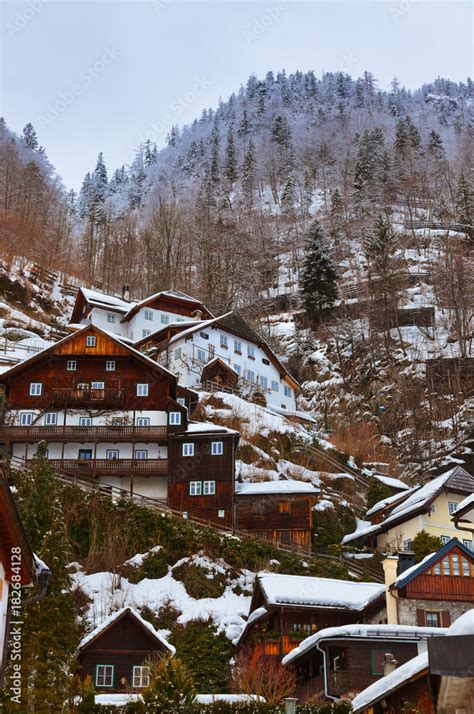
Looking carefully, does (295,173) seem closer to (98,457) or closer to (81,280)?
(81,280)

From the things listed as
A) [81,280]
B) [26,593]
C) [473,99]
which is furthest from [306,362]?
[473,99]

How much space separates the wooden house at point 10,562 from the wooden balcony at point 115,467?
116ft

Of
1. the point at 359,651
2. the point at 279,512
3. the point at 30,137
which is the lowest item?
the point at 359,651

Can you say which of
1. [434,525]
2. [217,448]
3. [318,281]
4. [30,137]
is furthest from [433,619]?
[30,137]

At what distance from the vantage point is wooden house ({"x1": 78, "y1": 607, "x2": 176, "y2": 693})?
3063cm

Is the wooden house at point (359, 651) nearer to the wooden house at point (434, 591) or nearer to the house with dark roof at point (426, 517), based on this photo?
the wooden house at point (434, 591)

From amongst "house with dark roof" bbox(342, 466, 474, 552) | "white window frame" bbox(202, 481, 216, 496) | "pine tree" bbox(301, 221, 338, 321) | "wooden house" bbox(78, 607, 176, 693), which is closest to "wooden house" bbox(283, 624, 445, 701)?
"wooden house" bbox(78, 607, 176, 693)

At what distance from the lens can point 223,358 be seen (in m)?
64.1

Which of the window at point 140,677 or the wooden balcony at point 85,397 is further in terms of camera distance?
the wooden balcony at point 85,397

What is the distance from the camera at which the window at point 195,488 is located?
156ft

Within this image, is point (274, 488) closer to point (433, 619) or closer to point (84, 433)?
point (84, 433)

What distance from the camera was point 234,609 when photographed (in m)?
37.7

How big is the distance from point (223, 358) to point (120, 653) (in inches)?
1390

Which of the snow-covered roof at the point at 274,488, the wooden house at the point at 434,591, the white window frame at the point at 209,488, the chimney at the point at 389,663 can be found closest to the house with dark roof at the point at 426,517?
the snow-covered roof at the point at 274,488
